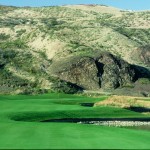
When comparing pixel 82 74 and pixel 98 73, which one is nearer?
pixel 82 74

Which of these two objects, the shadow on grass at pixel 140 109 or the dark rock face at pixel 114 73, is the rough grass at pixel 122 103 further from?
the dark rock face at pixel 114 73

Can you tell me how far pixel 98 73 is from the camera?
106625 mm

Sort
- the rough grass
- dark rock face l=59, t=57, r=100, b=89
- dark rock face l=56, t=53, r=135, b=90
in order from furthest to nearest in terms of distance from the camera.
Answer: dark rock face l=56, t=53, r=135, b=90 → dark rock face l=59, t=57, r=100, b=89 → the rough grass

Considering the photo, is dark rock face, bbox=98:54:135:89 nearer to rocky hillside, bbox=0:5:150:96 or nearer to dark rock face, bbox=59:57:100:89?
rocky hillside, bbox=0:5:150:96

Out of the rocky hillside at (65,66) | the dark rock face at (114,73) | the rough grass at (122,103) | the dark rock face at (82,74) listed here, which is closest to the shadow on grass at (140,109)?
the rough grass at (122,103)

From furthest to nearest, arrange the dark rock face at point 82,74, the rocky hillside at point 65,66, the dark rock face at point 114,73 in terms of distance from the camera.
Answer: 1. the dark rock face at point 114,73
2. the dark rock face at point 82,74
3. the rocky hillside at point 65,66

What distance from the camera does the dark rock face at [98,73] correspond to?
105550mm

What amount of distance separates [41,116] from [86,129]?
61.1 feet

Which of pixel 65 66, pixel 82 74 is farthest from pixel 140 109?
pixel 65 66

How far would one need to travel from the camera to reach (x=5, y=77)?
101 meters

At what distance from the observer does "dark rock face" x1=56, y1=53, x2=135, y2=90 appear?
346 feet

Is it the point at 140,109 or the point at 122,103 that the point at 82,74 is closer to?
the point at 140,109

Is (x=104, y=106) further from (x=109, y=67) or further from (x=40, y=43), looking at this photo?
(x=40, y=43)

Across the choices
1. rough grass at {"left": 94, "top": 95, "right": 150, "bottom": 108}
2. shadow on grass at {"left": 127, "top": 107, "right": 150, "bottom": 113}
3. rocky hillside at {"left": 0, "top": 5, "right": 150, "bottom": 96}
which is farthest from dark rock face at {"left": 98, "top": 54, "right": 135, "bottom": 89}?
shadow on grass at {"left": 127, "top": 107, "right": 150, "bottom": 113}
